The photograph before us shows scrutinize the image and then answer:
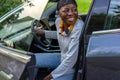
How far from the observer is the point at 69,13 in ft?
11.6

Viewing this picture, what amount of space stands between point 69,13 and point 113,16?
0.46 meters

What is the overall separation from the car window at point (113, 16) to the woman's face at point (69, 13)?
40 cm

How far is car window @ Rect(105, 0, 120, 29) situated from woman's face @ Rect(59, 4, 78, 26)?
403mm

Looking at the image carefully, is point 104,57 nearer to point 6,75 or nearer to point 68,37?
point 68,37

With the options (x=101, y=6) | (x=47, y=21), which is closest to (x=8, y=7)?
(x=47, y=21)

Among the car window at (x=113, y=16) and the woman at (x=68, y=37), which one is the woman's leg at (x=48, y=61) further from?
the car window at (x=113, y=16)

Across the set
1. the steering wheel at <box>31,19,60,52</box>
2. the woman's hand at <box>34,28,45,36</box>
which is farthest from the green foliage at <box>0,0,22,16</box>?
the woman's hand at <box>34,28,45,36</box>

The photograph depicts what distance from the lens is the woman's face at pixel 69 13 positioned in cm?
354

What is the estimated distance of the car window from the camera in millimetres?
3201

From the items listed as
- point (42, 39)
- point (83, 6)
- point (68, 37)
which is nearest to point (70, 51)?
point (68, 37)

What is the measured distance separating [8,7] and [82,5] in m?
2.41

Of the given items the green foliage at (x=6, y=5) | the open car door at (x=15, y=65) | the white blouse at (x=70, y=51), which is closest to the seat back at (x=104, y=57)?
the white blouse at (x=70, y=51)

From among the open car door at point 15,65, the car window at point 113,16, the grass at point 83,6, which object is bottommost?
the open car door at point 15,65

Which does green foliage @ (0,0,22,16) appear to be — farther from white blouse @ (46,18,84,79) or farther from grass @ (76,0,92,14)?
white blouse @ (46,18,84,79)
